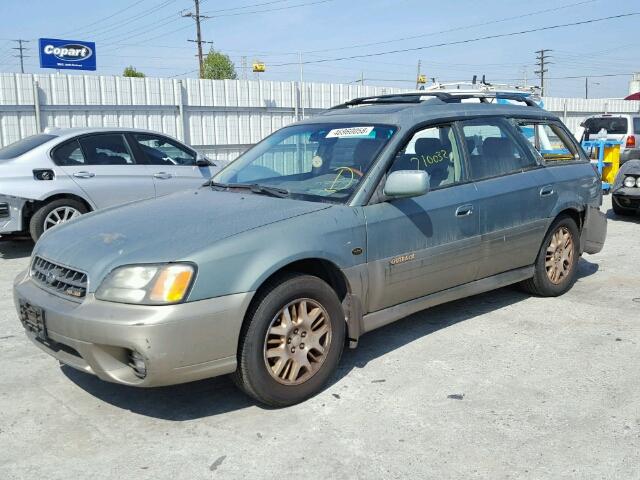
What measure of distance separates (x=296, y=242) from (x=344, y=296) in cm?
58

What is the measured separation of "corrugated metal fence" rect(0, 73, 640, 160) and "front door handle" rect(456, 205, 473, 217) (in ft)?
33.7

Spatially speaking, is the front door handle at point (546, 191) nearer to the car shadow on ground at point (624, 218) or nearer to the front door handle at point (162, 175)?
the front door handle at point (162, 175)

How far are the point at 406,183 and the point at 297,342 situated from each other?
1.18 metres

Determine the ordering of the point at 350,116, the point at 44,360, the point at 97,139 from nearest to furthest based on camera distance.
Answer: the point at 44,360 < the point at 350,116 < the point at 97,139

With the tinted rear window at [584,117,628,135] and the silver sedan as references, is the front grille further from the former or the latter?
the tinted rear window at [584,117,628,135]

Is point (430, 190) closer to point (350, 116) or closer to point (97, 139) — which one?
point (350, 116)

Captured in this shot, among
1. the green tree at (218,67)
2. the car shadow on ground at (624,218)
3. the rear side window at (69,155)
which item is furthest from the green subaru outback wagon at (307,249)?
the green tree at (218,67)

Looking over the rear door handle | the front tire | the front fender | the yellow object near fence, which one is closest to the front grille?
the front fender

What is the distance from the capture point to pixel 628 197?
9898mm

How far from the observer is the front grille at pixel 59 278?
3.32 m

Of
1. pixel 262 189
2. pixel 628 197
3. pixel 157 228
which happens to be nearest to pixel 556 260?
pixel 262 189

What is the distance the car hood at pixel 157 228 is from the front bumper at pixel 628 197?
760 centimetres

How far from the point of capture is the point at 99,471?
298 centimetres

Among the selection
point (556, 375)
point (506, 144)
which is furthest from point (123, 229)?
point (506, 144)
